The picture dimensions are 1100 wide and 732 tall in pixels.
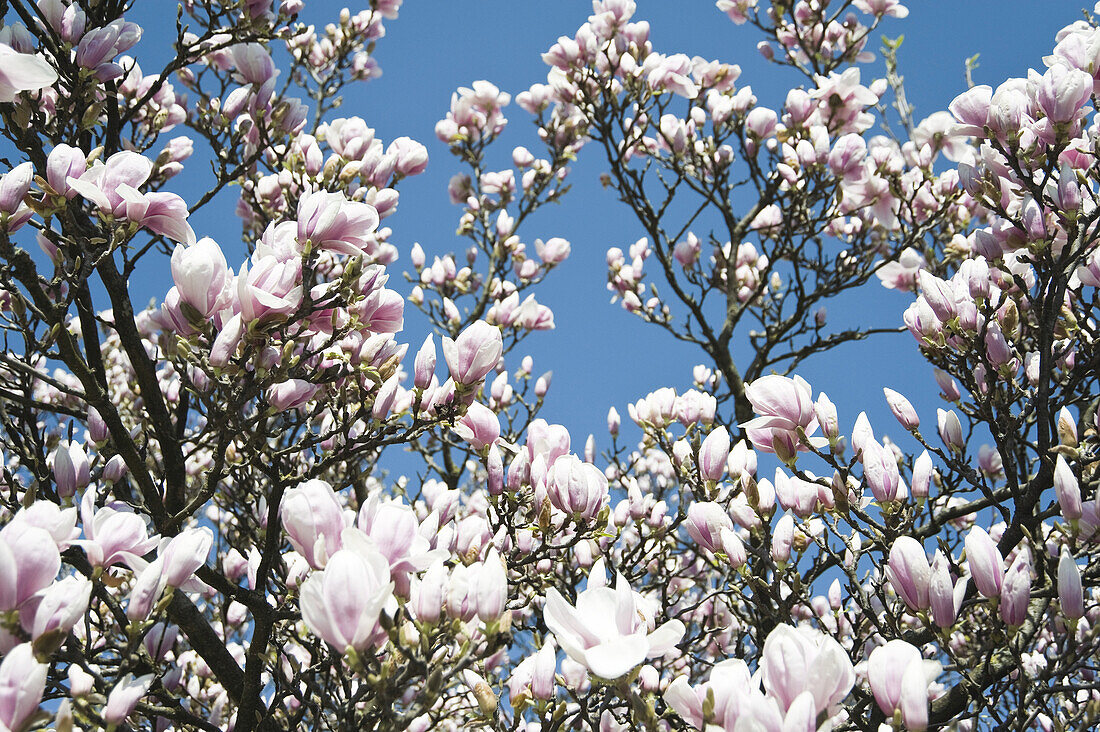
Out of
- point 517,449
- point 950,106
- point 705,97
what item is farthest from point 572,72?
point 517,449

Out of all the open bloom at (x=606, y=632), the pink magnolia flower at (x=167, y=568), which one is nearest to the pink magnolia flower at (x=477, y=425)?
the pink magnolia flower at (x=167, y=568)

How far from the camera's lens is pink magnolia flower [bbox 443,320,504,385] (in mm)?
2477

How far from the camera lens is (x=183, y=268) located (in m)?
2.01

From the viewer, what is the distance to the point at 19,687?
1260mm

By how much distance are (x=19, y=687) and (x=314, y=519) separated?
541mm

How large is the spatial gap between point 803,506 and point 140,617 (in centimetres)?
191

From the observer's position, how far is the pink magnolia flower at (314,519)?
5.12 feet

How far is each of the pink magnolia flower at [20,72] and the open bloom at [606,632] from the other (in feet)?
5.49

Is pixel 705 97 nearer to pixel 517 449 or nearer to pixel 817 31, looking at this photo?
pixel 817 31

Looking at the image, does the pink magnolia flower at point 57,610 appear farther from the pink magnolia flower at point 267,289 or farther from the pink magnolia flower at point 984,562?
the pink magnolia flower at point 984,562

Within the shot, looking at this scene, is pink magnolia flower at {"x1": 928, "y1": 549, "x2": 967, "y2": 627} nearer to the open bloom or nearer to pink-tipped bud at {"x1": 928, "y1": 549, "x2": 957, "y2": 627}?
pink-tipped bud at {"x1": 928, "y1": 549, "x2": 957, "y2": 627}

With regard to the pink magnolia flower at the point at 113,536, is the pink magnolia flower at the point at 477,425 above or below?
above

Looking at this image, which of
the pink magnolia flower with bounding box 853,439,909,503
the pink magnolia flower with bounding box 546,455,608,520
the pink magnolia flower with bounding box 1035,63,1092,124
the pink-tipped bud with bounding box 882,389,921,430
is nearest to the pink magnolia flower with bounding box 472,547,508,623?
the pink magnolia flower with bounding box 546,455,608,520

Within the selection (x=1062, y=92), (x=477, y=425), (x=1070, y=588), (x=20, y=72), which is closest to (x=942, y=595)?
(x=1070, y=588)
